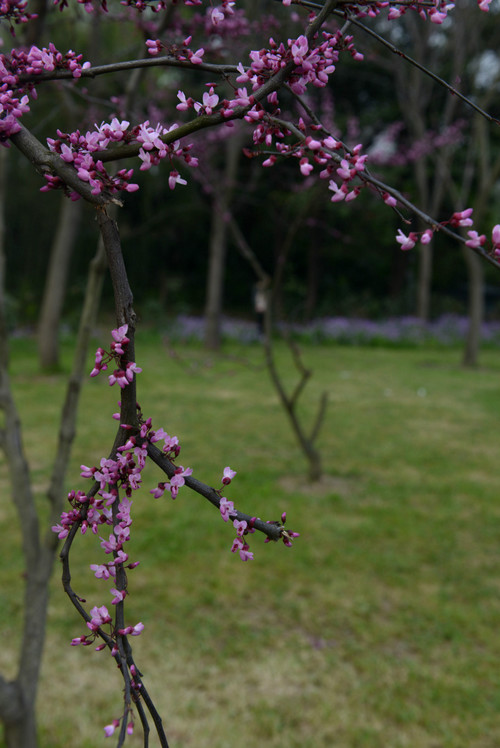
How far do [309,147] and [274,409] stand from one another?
33.9 feet

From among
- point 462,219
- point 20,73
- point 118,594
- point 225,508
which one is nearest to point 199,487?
point 225,508

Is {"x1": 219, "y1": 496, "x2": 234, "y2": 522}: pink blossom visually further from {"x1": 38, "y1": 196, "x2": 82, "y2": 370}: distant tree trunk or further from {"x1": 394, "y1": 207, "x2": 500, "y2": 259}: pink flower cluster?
{"x1": 38, "y1": 196, "x2": 82, "y2": 370}: distant tree trunk

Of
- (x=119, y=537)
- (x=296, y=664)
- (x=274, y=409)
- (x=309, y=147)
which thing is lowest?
(x=296, y=664)

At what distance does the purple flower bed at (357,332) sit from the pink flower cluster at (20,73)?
56.0 feet

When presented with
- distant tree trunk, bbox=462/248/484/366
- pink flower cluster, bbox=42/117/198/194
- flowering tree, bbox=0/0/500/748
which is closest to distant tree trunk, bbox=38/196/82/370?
distant tree trunk, bbox=462/248/484/366

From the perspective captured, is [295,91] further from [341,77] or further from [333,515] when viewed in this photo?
[341,77]

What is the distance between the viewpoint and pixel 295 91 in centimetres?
99

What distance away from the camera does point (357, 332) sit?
19859mm

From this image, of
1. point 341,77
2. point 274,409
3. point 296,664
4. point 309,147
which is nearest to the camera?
point 309,147

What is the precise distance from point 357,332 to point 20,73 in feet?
62.6

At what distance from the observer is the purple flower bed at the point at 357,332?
741 inches

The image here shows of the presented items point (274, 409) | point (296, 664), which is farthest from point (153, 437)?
point (274, 409)

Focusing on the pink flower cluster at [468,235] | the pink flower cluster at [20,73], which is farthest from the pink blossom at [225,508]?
the pink flower cluster at [20,73]

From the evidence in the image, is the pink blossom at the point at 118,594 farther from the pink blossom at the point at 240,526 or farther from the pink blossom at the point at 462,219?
the pink blossom at the point at 462,219
